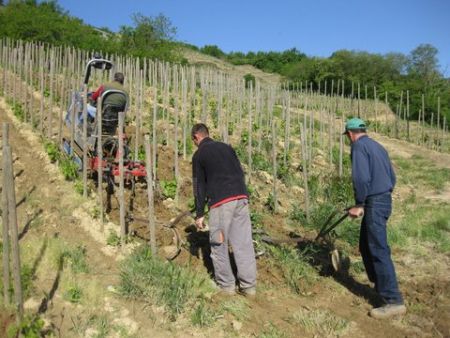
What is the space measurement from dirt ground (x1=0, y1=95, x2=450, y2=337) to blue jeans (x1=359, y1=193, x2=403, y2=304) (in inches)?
10.2

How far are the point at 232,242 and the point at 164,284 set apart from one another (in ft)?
2.34

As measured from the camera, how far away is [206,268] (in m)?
4.74

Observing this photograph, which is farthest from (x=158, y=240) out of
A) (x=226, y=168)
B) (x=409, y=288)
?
(x=409, y=288)

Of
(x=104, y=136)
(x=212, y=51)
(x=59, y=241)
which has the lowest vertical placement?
(x=59, y=241)

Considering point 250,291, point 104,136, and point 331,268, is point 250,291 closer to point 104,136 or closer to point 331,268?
point 331,268

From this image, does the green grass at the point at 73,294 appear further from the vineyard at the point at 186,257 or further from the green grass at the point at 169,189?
the green grass at the point at 169,189

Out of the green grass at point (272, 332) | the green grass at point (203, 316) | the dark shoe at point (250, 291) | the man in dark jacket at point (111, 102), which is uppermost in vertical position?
the man in dark jacket at point (111, 102)

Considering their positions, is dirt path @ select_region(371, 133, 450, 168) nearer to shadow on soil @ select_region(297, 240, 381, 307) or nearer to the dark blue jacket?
shadow on soil @ select_region(297, 240, 381, 307)

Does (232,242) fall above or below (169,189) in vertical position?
below

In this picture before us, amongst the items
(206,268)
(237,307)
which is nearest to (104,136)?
(206,268)

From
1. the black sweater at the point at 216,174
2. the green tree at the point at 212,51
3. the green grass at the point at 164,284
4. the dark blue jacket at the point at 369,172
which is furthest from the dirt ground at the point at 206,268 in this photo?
the green tree at the point at 212,51

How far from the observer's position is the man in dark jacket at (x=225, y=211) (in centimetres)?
422

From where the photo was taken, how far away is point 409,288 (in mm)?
4785

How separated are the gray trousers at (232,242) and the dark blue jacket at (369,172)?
103 cm
